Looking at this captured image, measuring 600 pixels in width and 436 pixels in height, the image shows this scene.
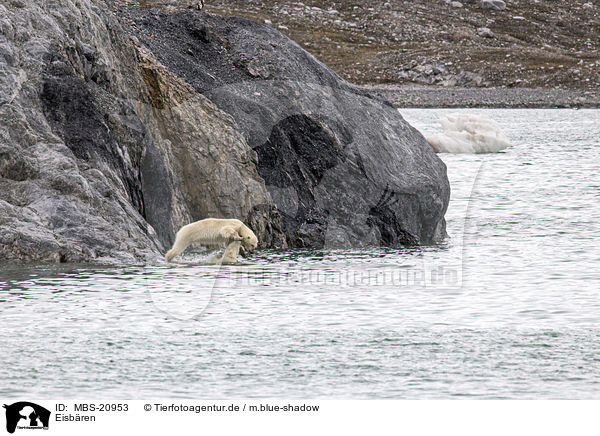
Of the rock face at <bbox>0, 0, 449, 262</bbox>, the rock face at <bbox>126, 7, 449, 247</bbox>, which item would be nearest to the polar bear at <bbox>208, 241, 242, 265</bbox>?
the rock face at <bbox>0, 0, 449, 262</bbox>

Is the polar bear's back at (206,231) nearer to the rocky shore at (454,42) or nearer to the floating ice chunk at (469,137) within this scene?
the floating ice chunk at (469,137)

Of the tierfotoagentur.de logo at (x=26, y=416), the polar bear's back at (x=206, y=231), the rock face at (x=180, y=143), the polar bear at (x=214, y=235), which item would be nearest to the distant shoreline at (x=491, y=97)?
the rock face at (x=180, y=143)

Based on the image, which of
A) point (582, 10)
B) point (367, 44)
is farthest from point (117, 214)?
point (582, 10)

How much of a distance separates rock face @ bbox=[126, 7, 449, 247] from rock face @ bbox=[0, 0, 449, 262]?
23mm

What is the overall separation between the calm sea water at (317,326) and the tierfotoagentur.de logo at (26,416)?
0.94ft

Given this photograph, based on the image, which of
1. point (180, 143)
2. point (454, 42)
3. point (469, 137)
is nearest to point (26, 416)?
point (180, 143)

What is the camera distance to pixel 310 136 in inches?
584

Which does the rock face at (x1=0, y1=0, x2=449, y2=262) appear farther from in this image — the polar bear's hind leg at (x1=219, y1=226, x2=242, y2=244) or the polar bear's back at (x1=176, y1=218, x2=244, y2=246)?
the polar bear's hind leg at (x1=219, y1=226, x2=242, y2=244)

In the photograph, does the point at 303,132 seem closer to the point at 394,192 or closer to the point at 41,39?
the point at 394,192

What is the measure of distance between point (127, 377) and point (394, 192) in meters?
8.34

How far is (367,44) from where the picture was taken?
10444 cm

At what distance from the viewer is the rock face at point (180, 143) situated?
1150cm

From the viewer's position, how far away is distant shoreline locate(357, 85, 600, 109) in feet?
244

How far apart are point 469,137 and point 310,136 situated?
23.4 m
